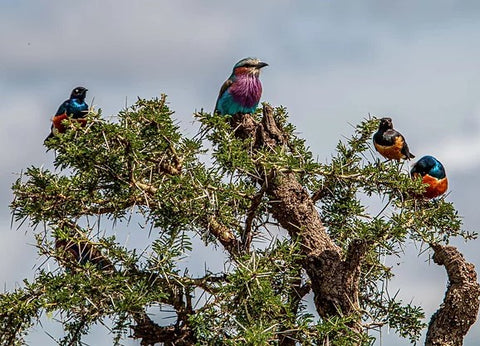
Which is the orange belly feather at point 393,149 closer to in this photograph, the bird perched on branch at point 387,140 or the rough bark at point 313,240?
the bird perched on branch at point 387,140

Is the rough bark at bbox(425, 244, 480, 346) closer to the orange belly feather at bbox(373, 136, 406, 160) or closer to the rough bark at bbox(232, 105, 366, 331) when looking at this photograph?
the rough bark at bbox(232, 105, 366, 331)

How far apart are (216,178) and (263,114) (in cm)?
77

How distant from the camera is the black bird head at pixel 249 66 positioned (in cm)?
673

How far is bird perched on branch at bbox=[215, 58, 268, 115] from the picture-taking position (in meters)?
6.44

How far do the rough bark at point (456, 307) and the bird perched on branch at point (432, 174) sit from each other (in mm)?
921

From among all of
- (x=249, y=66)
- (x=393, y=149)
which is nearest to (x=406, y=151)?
(x=393, y=149)

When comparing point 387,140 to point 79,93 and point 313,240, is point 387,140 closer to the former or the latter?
point 313,240

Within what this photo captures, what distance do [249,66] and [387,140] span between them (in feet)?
3.87

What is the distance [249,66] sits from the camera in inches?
265

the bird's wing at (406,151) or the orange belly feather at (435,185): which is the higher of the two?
the bird's wing at (406,151)

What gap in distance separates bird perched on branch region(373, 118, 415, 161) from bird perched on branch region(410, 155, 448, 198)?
0.20 meters

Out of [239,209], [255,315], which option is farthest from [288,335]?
[239,209]

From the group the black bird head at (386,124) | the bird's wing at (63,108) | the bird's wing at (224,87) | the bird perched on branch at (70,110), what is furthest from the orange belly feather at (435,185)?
the bird's wing at (63,108)

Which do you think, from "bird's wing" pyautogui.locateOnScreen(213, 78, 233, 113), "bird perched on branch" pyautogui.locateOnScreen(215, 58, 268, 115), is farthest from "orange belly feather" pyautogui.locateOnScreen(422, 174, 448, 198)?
"bird's wing" pyautogui.locateOnScreen(213, 78, 233, 113)
